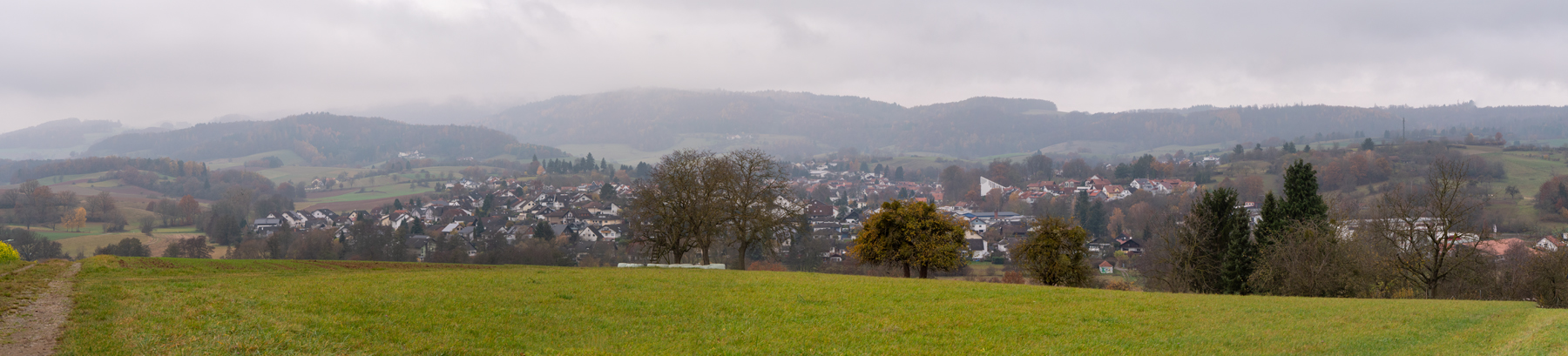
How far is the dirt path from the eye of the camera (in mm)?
12266

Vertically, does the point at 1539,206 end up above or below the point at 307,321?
below

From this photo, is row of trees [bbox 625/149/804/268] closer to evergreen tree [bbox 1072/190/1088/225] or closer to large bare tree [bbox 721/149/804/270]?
large bare tree [bbox 721/149/804/270]

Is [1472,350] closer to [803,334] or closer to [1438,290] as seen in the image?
[803,334]

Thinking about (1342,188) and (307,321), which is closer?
(307,321)

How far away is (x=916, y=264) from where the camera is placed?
42.9 metres

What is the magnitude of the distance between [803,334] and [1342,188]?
660 ft

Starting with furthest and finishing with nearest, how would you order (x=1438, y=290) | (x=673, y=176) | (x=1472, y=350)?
(x=673, y=176) → (x=1438, y=290) → (x=1472, y=350)

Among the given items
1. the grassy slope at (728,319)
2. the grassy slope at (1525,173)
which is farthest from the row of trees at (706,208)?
the grassy slope at (1525,173)

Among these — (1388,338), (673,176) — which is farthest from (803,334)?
(673,176)

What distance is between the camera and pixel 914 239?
139ft

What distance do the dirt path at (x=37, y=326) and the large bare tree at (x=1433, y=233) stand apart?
176 feet

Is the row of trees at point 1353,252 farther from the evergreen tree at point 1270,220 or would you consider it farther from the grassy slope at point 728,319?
the grassy slope at point 728,319

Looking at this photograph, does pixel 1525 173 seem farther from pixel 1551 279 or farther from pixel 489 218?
pixel 489 218

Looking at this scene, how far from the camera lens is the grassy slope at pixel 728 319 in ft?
48.5
